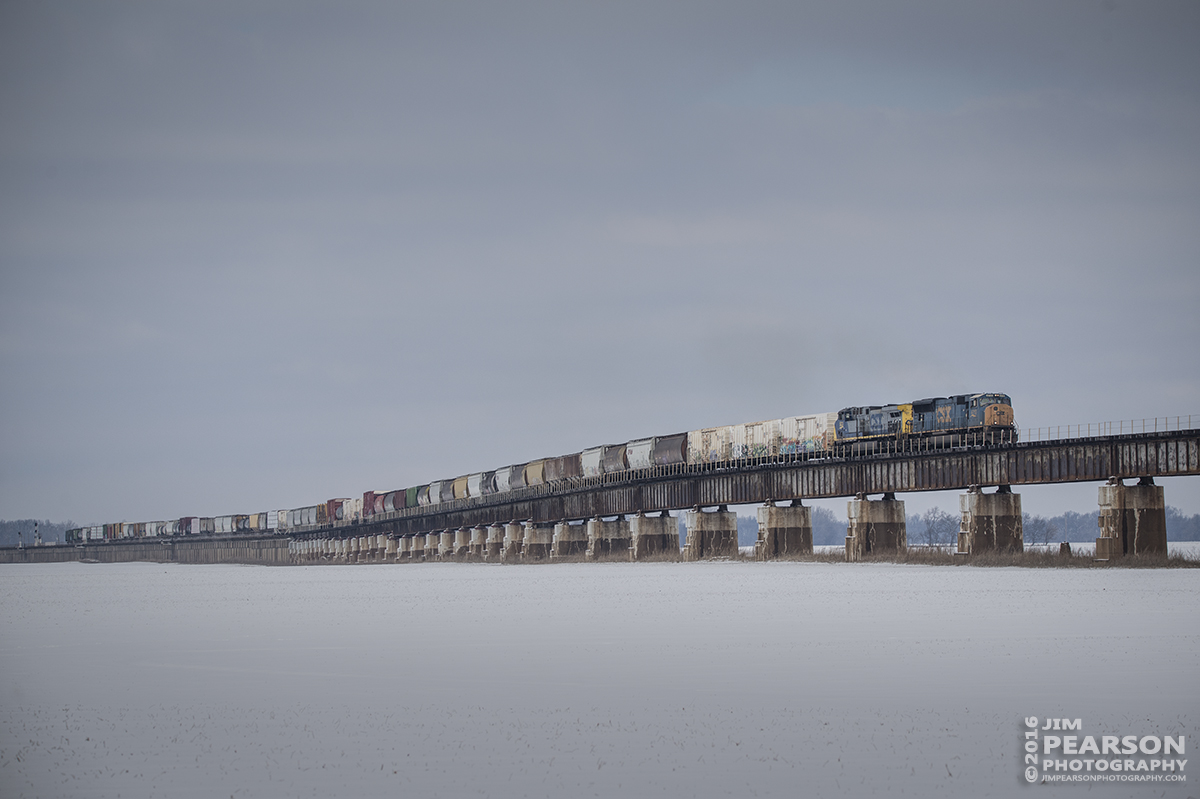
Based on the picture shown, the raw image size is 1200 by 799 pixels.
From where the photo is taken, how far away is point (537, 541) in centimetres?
9794

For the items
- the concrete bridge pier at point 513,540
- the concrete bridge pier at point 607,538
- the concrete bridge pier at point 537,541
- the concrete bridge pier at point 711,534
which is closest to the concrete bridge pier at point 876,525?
the concrete bridge pier at point 711,534

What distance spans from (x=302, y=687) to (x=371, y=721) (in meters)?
3.18

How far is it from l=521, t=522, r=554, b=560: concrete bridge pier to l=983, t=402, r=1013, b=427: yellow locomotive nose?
4605 cm

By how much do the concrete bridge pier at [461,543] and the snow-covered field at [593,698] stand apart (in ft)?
284

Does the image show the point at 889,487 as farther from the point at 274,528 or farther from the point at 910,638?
the point at 274,528

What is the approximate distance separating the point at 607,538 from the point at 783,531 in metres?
22.4

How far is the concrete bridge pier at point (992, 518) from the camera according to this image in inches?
2164

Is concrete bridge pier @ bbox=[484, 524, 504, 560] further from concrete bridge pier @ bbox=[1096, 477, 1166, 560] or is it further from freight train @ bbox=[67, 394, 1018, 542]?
concrete bridge pier @ bbox=[1096, 477, 1166, 560]

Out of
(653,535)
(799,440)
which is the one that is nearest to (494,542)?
(653,535)

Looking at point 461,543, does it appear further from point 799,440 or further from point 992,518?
point 992,518

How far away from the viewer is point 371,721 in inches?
555

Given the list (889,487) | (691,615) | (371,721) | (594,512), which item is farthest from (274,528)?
(371,721)

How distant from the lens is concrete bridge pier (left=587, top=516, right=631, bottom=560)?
86625 millimetres

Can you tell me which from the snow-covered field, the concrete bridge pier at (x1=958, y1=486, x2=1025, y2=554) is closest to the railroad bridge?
the concrete bridge pier at (x1=958, y1=486, x2=1025, y2=554)
